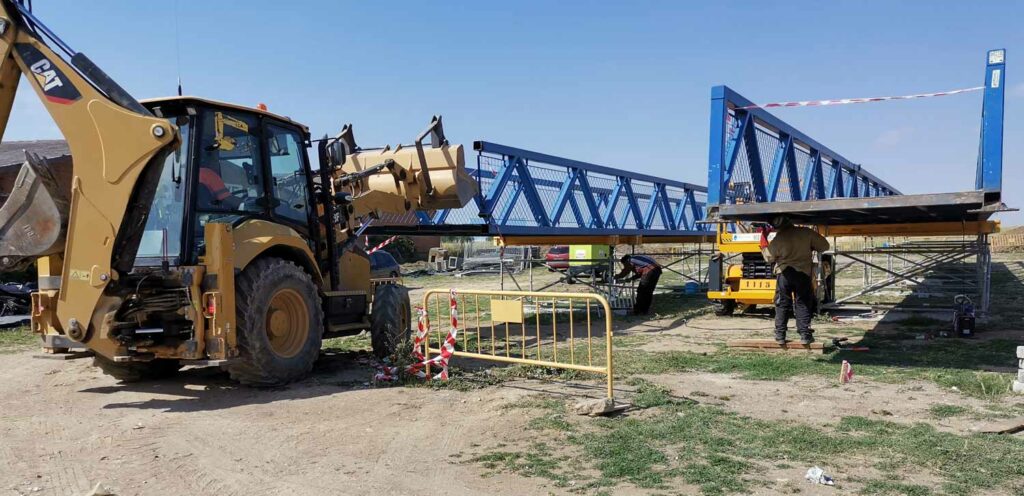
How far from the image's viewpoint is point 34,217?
20.9 ft

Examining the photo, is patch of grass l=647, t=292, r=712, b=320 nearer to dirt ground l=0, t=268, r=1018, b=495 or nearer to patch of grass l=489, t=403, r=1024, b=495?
dirt ground l=0, t=268, r=1018, b=495

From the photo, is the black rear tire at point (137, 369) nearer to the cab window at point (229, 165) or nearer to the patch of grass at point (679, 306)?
the cab window at point (229, 165)

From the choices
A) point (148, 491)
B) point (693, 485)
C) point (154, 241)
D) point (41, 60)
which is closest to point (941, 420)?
point (693, 485)

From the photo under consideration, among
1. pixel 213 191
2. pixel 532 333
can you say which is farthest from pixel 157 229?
pixel 532 333

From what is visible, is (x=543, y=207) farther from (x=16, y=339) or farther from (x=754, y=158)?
(x=16, y=339)

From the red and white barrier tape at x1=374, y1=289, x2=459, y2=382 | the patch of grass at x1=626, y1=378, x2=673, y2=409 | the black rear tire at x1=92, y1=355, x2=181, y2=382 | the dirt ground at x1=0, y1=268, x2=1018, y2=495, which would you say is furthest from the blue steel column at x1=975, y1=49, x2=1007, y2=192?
the black rear tire at x1=92, y1=355, x2=181, y2=382

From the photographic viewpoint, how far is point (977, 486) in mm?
4254

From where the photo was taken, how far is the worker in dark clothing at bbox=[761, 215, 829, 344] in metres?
9.38

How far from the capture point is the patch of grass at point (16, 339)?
11.6 m

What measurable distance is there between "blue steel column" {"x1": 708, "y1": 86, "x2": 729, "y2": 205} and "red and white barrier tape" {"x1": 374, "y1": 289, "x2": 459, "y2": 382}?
15.3 ft

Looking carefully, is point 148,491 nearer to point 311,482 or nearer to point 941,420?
point 311,482

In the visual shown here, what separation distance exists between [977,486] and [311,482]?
13.2 feet

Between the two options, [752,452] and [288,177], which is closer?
[752,452]

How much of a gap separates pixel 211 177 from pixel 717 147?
6.95 metres
